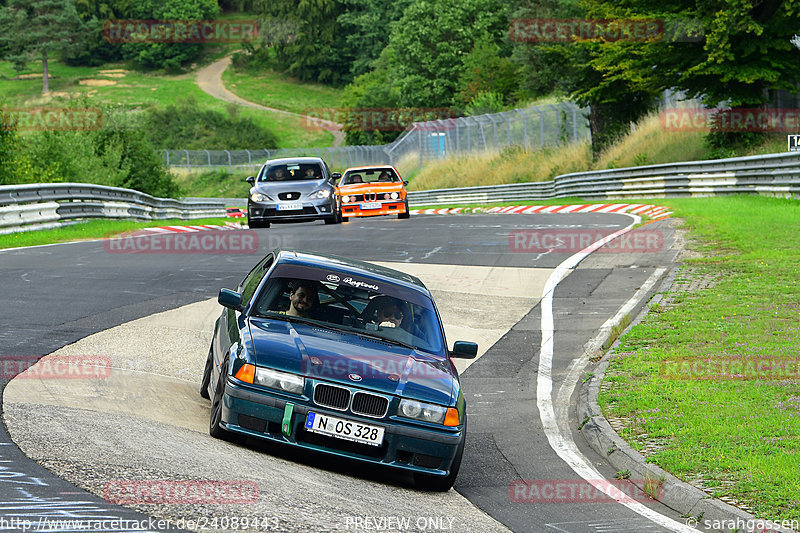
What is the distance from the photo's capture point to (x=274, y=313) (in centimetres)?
808

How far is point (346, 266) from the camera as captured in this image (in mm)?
8750

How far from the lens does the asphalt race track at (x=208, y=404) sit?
595cm

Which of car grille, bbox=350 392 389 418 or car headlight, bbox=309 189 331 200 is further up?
car grille, bbox=350 392 389 418

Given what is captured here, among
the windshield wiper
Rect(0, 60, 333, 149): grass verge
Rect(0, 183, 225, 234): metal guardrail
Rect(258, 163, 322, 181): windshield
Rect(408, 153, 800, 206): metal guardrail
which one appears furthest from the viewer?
Rect(0, 60, 333, 149): grass verge

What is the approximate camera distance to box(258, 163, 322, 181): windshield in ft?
85.0

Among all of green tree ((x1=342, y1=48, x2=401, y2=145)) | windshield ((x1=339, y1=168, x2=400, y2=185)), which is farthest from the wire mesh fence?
windshield ((x1=339, y1=168, x2=400, y2=185))

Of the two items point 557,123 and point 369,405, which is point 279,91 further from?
point 369,405

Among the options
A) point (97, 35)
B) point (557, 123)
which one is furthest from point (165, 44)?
point (557, 123)

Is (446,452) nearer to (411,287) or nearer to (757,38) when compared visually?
(411,287)

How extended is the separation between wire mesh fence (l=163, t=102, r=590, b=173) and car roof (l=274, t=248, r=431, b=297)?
142ft

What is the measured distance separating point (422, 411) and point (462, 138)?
52.7 m

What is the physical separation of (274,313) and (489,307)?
7.74 metres

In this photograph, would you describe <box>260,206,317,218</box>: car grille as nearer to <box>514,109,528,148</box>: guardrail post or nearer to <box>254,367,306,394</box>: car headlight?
<box>254,367,306,394</box>: car headlight

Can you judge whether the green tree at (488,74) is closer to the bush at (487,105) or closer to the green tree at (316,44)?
the bush at (487,105)
